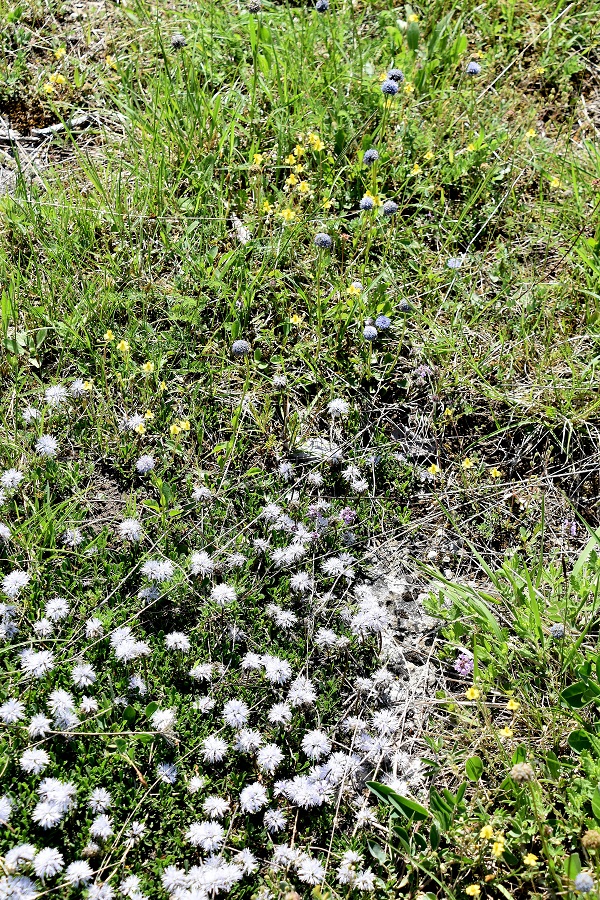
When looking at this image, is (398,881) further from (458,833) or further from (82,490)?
(82,490)

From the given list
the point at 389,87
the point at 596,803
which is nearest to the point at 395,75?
the point at 389,87

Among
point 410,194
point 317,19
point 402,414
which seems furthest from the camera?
point 317,19

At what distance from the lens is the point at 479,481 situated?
3.25 meters

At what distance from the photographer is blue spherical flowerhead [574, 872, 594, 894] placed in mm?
2275

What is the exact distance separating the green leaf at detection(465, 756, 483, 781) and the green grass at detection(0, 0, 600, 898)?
61 mm

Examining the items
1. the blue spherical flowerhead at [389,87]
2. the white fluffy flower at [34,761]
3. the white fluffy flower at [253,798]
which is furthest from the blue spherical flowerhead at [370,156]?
the white fluffy flower at [34,761]

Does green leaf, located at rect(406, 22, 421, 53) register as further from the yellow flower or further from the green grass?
the yellow flower

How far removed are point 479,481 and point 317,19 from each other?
7.95 ft

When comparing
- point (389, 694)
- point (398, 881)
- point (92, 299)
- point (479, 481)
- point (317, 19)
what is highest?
point (317, 19)

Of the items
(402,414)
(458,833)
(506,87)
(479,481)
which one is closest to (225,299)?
(402,414)

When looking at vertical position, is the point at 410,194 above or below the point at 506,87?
below

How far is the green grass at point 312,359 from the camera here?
2.60 meters

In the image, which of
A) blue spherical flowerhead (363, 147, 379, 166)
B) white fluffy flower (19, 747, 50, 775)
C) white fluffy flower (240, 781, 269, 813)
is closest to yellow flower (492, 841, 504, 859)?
white fluffy flower (240, 781, 269, 813)

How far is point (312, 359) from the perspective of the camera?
11.1 ft
